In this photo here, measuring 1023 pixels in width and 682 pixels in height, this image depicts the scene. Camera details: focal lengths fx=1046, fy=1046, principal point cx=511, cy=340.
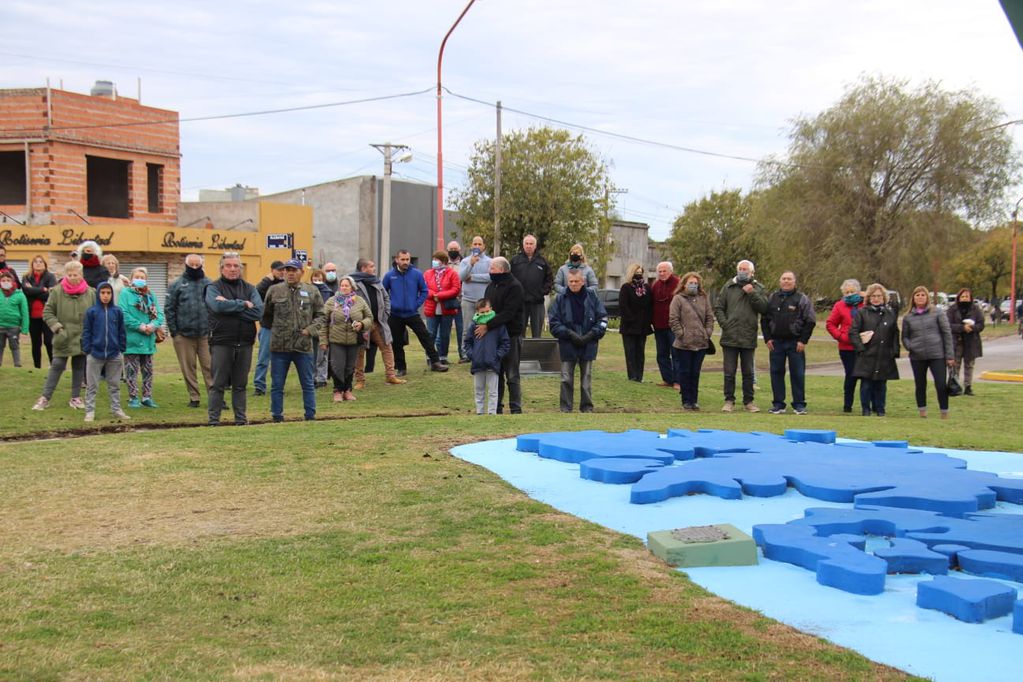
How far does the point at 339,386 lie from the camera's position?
567 inches

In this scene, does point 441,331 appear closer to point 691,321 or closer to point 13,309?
point 691,321

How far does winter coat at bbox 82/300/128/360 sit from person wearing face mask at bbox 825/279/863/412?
945 centimetres

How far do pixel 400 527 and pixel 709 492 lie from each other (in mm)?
2338

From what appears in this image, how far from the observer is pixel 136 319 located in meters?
13.2

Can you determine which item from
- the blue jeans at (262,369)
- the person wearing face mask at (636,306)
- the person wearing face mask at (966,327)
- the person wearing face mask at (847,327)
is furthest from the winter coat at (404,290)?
the person wearing face mask at (966,327)

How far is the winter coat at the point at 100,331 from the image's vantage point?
12.0m

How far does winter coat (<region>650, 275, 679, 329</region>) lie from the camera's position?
52.8 feet

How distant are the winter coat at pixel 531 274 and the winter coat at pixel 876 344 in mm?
4696

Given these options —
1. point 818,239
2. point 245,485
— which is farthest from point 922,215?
point 245,485

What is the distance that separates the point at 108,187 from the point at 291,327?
35.8 metres

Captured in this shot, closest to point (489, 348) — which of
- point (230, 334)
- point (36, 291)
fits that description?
point (230, 334)

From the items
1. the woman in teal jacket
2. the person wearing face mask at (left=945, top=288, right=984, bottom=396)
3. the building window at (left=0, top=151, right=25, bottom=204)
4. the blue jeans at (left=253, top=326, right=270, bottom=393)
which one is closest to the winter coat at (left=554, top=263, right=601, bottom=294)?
the blue jeans at (left=253, top=326, right=270, bottom=393)

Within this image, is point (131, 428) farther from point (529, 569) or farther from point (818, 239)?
point (818, 239)

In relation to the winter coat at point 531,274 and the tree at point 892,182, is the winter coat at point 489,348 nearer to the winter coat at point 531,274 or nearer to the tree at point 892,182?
the winter coat at point 531,274
